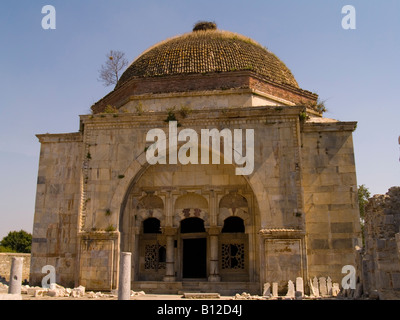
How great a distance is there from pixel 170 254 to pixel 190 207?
1634 mm

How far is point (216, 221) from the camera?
44.8ft

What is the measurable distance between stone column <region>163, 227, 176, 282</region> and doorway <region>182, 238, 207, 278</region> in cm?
89

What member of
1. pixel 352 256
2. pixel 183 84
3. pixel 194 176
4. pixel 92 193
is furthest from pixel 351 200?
pixel 92 193

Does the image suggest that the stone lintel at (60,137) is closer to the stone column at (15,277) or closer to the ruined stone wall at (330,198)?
the stone column at (15,277)

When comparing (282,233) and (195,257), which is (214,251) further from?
(282,233)

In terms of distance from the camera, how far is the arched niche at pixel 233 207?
13.7m

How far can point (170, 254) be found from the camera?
13.9 metres

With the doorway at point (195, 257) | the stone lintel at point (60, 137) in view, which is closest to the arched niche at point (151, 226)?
the doorway at point (195, 257)

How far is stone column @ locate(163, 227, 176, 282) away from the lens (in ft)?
44.9

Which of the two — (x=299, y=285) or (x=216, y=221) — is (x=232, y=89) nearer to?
(x=216, y=221)

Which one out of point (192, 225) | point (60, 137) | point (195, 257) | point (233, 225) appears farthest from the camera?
point (195, 257)

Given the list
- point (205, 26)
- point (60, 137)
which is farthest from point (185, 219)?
point (205, 26)

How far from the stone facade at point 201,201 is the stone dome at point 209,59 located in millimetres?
984
